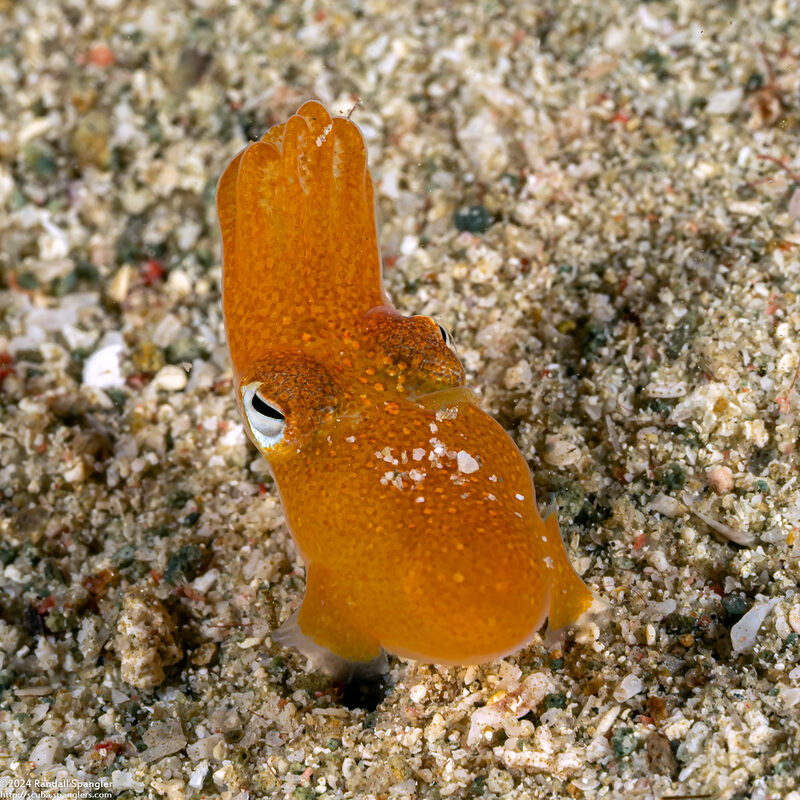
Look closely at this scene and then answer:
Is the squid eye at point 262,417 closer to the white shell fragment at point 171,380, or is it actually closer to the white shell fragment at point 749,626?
the white shell fragment at point 171,380

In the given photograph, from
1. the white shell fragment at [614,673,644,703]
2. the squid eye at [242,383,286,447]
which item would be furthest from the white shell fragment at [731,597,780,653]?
the squid eye at [242,383,286,447]

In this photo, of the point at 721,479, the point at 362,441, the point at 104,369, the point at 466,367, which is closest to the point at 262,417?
the point at 362,441

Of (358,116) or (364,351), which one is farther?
(358,116)

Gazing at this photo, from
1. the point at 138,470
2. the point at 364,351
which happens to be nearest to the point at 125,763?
the point at 138,470

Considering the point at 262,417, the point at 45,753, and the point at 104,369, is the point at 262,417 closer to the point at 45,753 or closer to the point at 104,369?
the point at 45,753

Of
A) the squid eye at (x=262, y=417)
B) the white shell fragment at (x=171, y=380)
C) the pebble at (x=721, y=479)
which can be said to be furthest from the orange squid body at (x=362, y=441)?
the white shell fragment at (x=171, y=380)

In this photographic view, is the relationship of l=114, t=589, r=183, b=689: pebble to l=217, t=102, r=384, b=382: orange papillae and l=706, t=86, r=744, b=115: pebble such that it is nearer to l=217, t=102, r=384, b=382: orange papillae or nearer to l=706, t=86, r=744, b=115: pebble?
l=217, t=102, r=384, b=382: orange papillae

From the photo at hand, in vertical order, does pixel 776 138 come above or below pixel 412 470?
above

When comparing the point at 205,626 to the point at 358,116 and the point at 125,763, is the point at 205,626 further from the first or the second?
the point at 358,116
